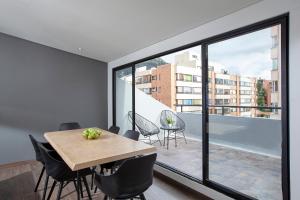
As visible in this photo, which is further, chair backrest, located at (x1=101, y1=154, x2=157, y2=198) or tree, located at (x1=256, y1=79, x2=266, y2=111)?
tree, located at (x1=256, y1=79, x2=266, y2=111)

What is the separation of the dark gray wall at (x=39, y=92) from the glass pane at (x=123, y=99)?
1.58ft

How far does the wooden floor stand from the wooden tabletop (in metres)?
0.85

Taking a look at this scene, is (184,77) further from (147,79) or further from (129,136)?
(129,136)

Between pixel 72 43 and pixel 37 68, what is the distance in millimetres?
1008

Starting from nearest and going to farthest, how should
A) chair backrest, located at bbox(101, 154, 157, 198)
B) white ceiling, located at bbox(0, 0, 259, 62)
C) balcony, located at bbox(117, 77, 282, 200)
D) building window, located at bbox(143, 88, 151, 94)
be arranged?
chair backrest, located at bbox(101, 154, 157, 198) → white ceiling, located at bbox(0, 0, 259, 62) → balcony, located at bbox(117, 77, 282, 200) → building window, located at bbox(143, 88, 151, 94)

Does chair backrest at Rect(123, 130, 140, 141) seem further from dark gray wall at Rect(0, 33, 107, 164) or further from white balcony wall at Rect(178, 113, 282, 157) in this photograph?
dark gray wall at Rect(0, 33, 107, 164)

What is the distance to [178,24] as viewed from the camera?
251 cm

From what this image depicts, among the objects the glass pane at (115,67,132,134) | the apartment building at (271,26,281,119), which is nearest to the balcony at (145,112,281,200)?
the apartment building at (271,26,281,119)

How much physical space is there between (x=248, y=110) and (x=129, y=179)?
6.10 feet

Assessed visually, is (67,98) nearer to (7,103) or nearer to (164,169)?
(7,103)

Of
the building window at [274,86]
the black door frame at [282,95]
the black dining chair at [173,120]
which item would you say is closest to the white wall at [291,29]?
the black door frame at [282,95]

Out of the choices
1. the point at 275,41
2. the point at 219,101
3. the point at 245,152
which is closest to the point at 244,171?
the point at 245,152

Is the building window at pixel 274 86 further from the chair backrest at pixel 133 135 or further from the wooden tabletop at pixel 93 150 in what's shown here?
the chair backrest at pixel 133 135

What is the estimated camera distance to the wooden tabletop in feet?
5.59
